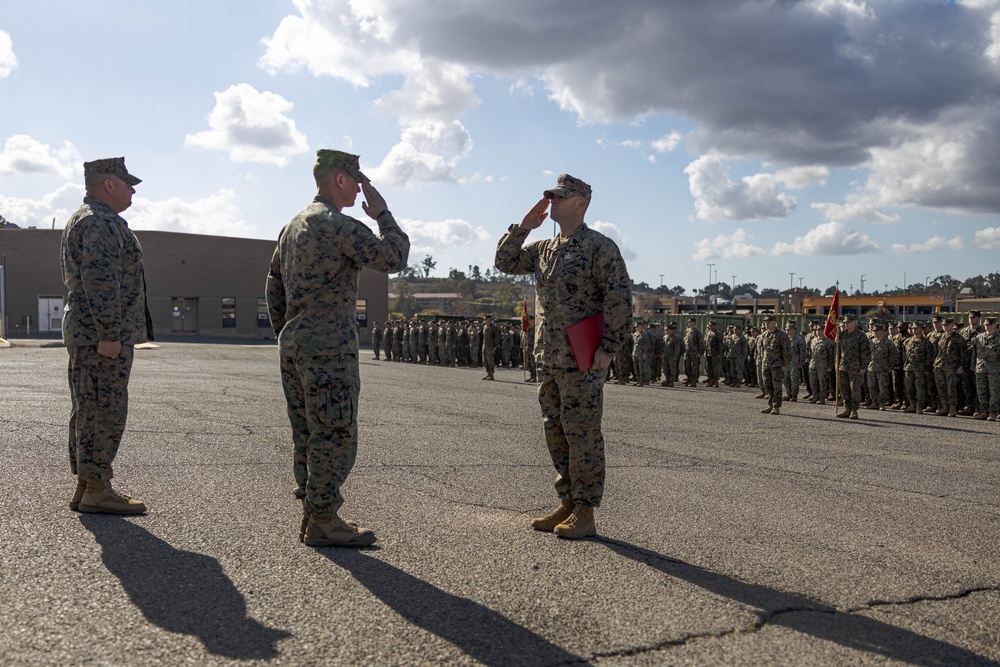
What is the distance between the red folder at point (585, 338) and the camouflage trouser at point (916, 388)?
14379mm

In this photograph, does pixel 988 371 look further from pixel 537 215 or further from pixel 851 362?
pixel 537 215

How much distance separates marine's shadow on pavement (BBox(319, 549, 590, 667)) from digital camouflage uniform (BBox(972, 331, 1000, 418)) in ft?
47.6

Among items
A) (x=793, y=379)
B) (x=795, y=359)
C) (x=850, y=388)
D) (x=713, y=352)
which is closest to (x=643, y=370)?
(x=713, y=352)

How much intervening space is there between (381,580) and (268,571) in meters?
0.55

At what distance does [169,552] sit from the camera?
13.9ft

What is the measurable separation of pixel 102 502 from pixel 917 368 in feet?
53.2

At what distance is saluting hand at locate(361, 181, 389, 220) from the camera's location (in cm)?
460

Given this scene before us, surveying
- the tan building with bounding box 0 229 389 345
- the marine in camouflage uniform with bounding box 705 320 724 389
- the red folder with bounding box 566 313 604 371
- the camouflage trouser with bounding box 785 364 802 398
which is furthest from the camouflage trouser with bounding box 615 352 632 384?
the tan building with bounding box 0 229 389 345

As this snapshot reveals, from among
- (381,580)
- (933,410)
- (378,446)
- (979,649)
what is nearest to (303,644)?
(381,580)

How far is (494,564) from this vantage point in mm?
4164

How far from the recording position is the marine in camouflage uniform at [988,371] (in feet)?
49.4

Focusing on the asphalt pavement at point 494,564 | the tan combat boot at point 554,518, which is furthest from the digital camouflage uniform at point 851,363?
the tan combat boot at point 554,518

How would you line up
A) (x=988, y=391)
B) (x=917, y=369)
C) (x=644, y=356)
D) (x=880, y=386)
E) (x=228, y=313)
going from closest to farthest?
(x=988, y=391) → (x=917, y=369) → (x=880, y=386) → (x=644, y=356) → (x=228, y=313)

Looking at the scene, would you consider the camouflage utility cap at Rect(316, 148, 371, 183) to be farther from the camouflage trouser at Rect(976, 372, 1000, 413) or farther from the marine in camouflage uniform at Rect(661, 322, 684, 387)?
the marine in camouflage uniform at Rect(661, 322, 684, 387)
